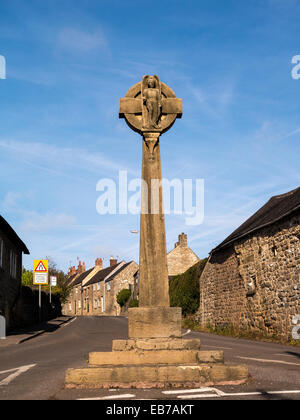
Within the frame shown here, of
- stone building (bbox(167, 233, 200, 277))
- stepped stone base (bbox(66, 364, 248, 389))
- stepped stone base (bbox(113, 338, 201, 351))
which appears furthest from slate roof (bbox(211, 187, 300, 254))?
stone building (bbox(167, 233, 200, 277))

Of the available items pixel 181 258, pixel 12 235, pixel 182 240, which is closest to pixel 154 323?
pixel 12 235

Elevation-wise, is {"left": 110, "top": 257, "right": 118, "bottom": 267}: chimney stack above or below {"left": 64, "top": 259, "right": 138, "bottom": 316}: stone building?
above

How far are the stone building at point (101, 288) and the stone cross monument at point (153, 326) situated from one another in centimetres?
5270

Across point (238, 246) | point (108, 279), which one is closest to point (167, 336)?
point (238, 246)

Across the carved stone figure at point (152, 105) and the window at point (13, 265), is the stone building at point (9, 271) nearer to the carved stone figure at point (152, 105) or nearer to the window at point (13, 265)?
the window at point (13, 265)

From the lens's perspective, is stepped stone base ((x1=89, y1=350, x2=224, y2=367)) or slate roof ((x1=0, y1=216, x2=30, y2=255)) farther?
slate roof ((x1=0, y1=216, x2=30, y2=255))

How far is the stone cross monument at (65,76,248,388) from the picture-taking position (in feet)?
16.5

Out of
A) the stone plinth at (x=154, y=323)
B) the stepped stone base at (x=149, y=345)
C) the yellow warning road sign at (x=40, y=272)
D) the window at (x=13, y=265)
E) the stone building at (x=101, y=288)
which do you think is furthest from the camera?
the stone building at (x=101, y=288)

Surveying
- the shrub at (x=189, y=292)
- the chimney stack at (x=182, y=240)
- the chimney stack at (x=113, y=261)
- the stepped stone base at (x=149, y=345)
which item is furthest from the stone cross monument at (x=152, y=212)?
the chimney stack at (x=113, y=261)

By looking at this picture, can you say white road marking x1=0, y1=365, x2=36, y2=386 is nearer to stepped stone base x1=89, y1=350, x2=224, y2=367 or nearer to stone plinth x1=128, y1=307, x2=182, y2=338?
stepped stone base x1=89, y1=350, x2=224, y2=367

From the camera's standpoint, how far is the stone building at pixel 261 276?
566 inches

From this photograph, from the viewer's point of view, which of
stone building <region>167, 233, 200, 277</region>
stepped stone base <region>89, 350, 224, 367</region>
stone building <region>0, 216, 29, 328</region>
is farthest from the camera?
stone building <region>167, 233, 200, 277</region>

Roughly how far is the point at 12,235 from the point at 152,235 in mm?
16798
